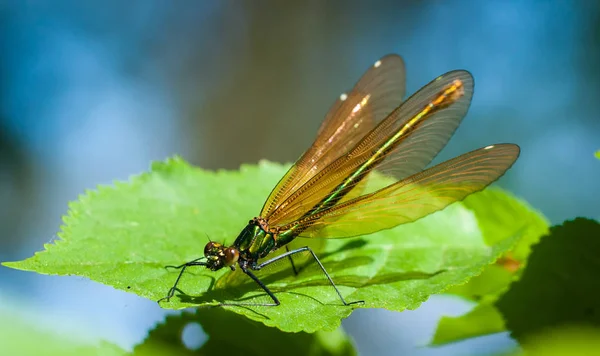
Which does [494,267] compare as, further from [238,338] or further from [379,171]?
[238,338]

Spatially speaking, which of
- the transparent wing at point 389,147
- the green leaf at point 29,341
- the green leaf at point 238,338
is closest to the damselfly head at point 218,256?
the green leaf at point 238,338

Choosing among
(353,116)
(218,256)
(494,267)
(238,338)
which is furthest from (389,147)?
(238,338)

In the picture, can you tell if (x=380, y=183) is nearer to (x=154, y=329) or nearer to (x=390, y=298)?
(x=390, y=298)

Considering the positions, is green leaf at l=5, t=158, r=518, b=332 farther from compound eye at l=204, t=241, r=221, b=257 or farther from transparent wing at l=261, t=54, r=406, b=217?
transparent wing at l=261, t=54, r=406, b=217

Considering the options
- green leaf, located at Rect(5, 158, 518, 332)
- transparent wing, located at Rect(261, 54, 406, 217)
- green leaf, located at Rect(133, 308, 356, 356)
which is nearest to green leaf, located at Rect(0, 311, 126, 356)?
green leaf, located at Rect(5, 158, 518, 332)

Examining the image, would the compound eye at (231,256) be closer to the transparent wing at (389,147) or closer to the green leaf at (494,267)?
the transparent wing at (389,147)
